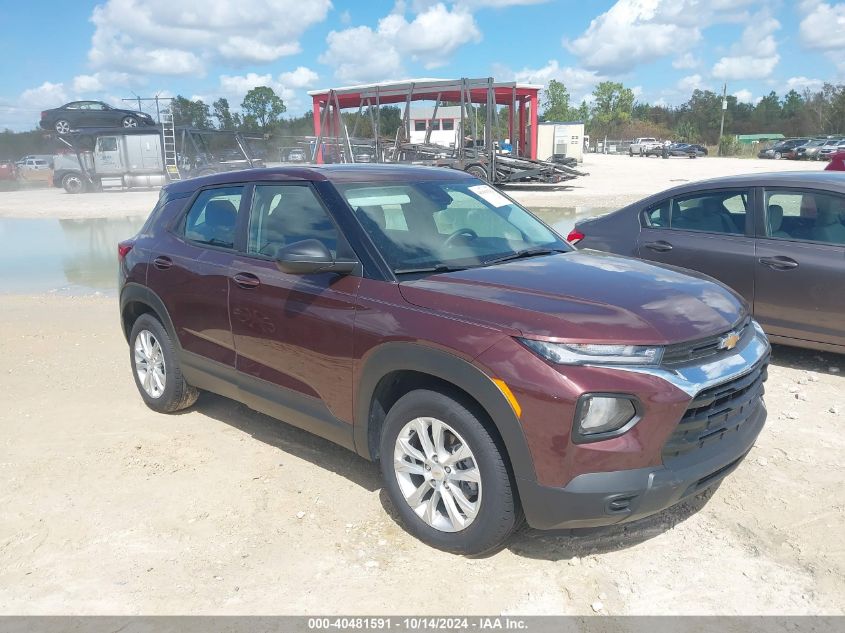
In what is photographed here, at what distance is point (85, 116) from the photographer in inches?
1249

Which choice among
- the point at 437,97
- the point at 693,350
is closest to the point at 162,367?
the point at 693,350

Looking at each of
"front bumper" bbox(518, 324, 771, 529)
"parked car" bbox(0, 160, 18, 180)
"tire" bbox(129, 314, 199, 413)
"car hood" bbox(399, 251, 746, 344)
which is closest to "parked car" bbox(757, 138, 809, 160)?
"parked car" bbox(0, 160, 18, 180)

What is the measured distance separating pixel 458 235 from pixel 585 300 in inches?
43.5

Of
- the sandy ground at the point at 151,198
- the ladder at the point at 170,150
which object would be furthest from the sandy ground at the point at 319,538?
the ladder at the point at 170,150

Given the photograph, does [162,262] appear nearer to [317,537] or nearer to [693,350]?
[317,537]

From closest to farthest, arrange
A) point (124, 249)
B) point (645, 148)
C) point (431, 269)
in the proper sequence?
point (431, 269)
point (124, 249)
point (645, 148)

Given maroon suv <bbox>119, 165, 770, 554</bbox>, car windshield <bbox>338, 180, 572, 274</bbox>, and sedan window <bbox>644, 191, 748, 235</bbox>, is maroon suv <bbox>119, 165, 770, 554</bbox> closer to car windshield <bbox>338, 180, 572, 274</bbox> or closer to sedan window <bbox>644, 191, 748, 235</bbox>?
car windshield <bbox>338, 180, 572, 274</bbox>

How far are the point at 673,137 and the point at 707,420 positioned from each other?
96596 millimetres

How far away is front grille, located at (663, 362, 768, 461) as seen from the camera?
289 cm

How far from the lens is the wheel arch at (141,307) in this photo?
16.2 ft

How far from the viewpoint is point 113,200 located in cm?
2658

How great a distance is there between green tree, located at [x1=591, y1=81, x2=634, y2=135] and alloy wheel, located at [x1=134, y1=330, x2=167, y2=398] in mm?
94142

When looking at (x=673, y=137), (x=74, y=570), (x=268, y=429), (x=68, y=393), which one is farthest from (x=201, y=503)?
(x=673, y=137)
